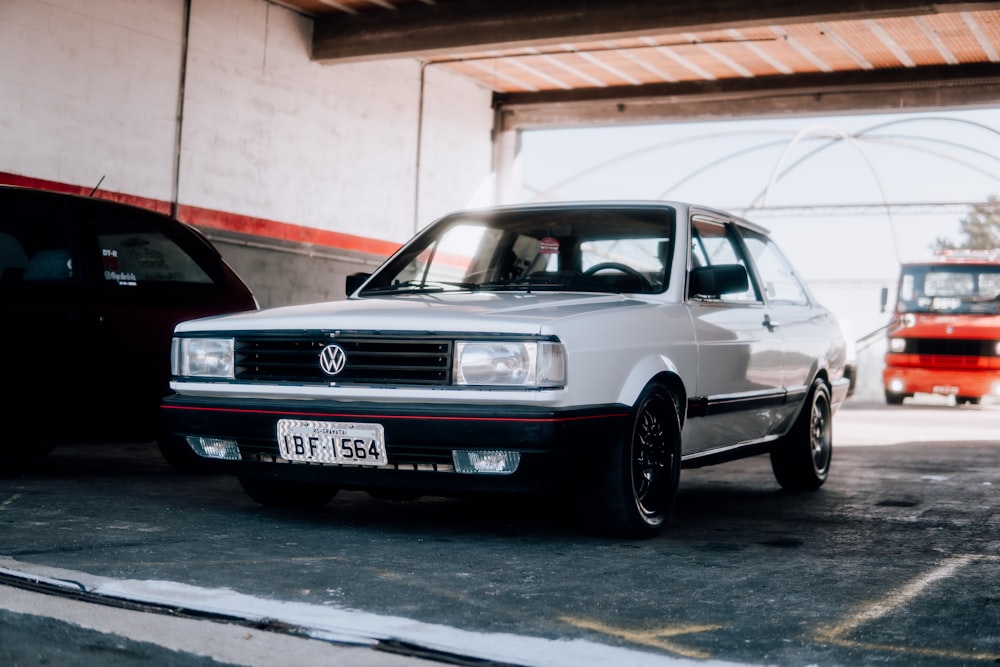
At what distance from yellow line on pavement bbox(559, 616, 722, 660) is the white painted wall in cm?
845

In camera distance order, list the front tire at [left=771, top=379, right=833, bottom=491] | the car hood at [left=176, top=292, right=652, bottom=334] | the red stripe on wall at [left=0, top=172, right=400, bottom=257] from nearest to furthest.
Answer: the car hood at [left=176, top=292, right=652, bottom=334] → the front tire at [left=771, top=379, right=833, bottom=491] → the red stripe on wall at [left=0, top=172, right=400, bottom=257]

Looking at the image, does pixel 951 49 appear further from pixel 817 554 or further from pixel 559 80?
pixel 817 554

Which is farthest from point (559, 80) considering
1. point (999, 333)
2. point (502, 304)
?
point (502, 304)

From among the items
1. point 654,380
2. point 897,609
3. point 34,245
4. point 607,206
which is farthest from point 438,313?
point 34,245

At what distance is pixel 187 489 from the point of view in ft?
20.8

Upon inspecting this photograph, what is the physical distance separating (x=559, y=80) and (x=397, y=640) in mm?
14513

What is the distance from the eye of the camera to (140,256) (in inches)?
265

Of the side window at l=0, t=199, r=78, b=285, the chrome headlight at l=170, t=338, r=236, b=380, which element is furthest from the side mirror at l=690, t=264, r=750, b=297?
the side window at l=0, t=199, r=78, b=285

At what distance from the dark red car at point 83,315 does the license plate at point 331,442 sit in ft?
6.29

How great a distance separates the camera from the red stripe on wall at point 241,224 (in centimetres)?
1090

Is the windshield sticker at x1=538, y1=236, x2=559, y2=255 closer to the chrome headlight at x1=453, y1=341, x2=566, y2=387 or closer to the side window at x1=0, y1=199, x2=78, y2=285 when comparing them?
the chrome headlight at x1=453, y1=341, x2=566, y2=387

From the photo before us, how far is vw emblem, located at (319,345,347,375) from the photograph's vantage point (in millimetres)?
4805

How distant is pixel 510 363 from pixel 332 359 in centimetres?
73

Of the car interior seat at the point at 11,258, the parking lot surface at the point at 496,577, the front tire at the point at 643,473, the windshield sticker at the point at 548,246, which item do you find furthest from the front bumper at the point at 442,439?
the car interior seat at the point at 11,258
